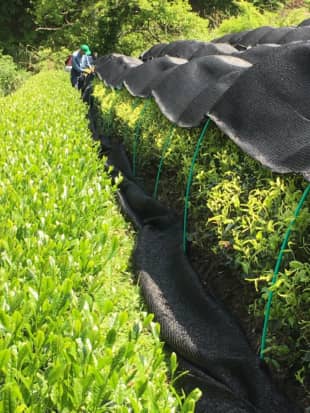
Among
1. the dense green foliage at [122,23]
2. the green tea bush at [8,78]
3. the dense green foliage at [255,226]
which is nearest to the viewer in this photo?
the dense green foliage at [255,226]

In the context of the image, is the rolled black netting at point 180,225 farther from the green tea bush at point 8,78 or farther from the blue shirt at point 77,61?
the green tea bush at point 8,78

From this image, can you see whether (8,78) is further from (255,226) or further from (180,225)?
(255,226)

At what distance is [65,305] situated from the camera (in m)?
2.21

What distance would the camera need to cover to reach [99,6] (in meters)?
23.6

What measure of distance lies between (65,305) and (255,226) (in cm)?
136

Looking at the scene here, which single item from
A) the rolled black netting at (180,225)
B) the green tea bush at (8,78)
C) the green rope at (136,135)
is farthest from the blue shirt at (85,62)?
the rolled black netting at (180,225)

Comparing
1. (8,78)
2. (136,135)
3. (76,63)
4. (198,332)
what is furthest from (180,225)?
(8,78)

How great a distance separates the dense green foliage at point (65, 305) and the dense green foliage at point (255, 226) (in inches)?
27.6

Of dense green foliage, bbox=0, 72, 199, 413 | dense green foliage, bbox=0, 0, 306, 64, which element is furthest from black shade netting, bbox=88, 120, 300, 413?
dense green foliage, bbox=0, 0, 306, 64

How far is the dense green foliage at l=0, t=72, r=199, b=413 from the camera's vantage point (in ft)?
5.55

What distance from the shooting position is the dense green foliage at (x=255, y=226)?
2635 mm

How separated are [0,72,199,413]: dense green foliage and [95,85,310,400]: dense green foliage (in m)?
0.70

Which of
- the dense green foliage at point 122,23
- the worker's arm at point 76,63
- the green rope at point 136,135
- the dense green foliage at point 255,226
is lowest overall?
the dense green foliage at point 122,23

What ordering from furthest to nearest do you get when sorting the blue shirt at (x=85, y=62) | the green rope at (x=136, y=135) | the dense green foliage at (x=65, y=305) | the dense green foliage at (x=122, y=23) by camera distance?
1. the dense green foliage at (x=122, y=23)
2. the blue shirt at (x=85, y=62)
3. the green rope at (x=136, y=135)
4. the dense green foliage at (x=65, y=305)
